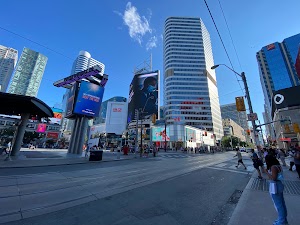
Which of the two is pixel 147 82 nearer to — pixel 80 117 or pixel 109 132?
pixel 109 132

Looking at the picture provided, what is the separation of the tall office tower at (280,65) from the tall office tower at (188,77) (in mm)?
44543

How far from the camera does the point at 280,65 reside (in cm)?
11969

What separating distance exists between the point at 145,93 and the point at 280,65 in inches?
4331

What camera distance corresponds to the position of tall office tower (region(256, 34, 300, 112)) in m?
114

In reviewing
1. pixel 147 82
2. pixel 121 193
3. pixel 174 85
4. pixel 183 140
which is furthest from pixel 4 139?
pixel 174 85

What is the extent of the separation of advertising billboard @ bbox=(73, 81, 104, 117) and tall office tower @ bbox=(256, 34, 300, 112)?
120 m

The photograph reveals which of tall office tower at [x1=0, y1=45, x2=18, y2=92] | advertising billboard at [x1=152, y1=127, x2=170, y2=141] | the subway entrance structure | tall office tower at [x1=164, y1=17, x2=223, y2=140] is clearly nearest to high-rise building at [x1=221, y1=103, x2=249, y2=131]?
tall office tower at [x1=164, y1=17, x2=223, y2=140]

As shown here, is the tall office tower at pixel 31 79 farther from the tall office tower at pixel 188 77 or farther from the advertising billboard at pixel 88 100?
the tall office tower at pixel 188 77

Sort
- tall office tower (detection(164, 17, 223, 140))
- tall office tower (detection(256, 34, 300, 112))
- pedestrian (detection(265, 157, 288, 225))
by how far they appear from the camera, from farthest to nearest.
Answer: tall office tower (detection(256, 34, 300, 112))
tall office tower (detection(164, 17, 223, 140))
pedestrian (detection(265, 157, 288, 225))

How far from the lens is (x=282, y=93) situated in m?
68.1

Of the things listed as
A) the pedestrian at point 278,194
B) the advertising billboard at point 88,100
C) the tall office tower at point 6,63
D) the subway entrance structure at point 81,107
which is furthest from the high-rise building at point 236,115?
the pedestrian at point 278,194

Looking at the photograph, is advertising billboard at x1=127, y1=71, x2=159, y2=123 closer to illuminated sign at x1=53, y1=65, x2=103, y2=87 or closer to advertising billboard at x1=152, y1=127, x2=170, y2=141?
advertising billboard at x1=152, y1=127, x2=170, y2=141

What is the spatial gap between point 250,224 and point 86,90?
101 feet

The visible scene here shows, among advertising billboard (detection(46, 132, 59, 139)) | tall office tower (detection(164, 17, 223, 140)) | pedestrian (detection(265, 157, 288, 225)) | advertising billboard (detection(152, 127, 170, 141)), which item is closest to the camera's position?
pedestrian (detection(265, 157, 288, 225))
